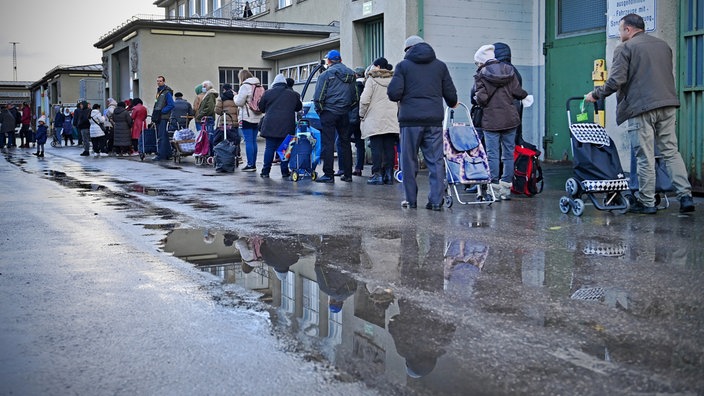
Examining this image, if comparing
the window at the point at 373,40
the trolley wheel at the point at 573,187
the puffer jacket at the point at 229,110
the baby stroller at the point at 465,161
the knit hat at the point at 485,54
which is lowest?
the trolley wheel at the point at 573,187

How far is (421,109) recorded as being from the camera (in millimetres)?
9898

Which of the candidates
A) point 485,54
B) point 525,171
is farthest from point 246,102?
point 525,171

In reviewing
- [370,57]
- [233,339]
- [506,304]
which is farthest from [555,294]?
[370,57]

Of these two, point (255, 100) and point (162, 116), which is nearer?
point (255, 100)

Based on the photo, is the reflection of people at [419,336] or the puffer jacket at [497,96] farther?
the puffer jacket at [497,96]

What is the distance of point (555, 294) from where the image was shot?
5.29 meters

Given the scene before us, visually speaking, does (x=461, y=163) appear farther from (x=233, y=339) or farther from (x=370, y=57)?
(x=370, y=57)

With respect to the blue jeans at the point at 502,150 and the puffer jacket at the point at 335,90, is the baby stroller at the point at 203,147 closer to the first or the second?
the puffer jacket at the point at 335,90

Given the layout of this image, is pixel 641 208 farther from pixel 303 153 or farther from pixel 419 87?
pixel 303 153

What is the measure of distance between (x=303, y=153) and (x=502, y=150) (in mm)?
4610

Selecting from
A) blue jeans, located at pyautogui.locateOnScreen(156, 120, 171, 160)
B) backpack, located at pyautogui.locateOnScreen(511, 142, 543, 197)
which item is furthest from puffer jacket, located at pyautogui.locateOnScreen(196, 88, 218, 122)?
backpack, located at pyautogui.locateOnScreen(511, 142, 543, 197)

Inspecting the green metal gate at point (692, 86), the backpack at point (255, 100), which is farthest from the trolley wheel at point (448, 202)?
the backpack at point (255, 100)

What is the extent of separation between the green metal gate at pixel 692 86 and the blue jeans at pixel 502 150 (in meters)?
2.31

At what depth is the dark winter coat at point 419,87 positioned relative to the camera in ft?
32.4
